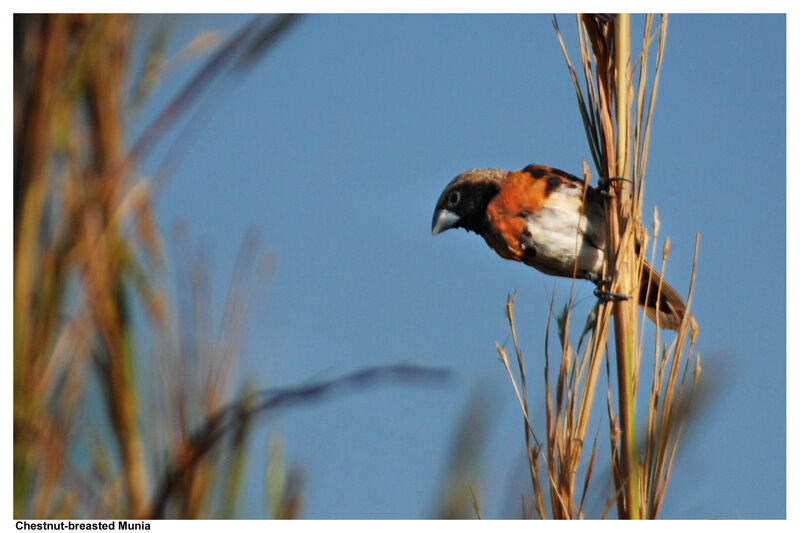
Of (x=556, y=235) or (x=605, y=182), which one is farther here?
(x=556, y=235)

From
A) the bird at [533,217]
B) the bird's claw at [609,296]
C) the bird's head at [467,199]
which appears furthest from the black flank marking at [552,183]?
the bird's claw at [609,296]

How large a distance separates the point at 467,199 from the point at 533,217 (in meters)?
0.27

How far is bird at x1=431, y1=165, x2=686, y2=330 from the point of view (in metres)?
2.17

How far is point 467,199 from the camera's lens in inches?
101

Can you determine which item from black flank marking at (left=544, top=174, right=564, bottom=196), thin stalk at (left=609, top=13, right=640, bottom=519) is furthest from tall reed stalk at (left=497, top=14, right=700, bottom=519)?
black flank marking at (left=544, top=174, right=564, bottom=196)

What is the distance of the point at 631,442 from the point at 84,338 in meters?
0.91

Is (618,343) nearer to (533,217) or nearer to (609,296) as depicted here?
(609,296)

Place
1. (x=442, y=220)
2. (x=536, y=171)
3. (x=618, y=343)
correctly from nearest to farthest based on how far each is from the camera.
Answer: (x=618, y=343) → (x=536, y=171) → (x=442, y=220)

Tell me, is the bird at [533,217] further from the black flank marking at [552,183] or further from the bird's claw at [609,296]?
the bird's claw at [609,296]

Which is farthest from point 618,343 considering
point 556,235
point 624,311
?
point 556,235

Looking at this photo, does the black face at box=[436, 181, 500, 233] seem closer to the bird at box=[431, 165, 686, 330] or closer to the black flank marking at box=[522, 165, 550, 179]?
the bird at box=[431, 165, 686, 330]

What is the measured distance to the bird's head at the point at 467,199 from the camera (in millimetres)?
2561

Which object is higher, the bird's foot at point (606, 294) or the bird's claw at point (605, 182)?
the bird's claw at point (605, 182)

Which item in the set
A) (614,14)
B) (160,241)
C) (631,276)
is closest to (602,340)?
(631,276)
